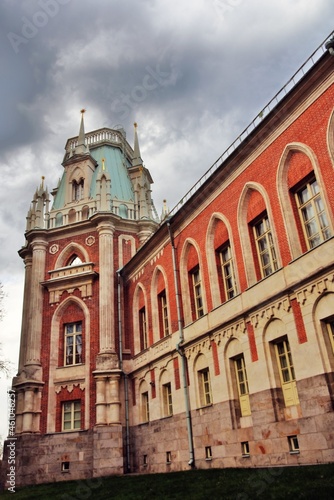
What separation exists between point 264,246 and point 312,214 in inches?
106

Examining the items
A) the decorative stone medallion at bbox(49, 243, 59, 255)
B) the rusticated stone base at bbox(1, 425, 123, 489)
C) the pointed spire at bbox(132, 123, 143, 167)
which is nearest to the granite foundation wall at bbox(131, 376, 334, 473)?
the rusticated stone base at bbox(1, 425, 123, 489)

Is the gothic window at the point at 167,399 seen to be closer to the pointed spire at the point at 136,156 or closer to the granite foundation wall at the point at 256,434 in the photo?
the granite foundation wall at the point at 256,434

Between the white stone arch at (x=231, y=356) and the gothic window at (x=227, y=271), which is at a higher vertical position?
the gothic window at (x=227, y=271)

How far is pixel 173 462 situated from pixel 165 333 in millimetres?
6009

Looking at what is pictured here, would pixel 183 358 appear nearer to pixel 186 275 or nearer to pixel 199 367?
pixel 199 367

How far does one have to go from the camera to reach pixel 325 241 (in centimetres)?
1366

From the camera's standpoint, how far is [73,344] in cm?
2795

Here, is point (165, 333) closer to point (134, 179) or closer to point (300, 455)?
point (300, 455)

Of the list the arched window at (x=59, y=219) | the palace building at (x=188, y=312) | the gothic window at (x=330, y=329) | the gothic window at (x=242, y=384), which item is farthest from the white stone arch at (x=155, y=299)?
the gothic window at (x=330, y=329)

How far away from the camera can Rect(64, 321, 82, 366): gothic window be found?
2755 centimetres

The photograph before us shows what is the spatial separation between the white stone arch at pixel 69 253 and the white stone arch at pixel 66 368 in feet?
8.82

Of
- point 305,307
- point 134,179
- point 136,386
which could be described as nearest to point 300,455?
point 305,307

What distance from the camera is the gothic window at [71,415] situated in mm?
→ 25875

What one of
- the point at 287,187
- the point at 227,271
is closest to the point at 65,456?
the point at 227,271
